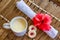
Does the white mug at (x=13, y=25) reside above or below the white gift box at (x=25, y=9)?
below

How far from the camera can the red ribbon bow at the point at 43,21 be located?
105 centimetres

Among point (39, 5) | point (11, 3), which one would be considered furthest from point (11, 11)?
point (39, 5)

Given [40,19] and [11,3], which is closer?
[40,19]

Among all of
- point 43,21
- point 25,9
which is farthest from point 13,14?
point 43,21

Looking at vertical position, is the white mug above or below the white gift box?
below

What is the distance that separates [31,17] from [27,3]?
9 centimetres

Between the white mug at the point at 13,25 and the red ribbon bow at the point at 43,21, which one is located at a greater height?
the red ribbon bow at the point at 43,21

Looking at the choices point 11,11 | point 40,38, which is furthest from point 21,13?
point 40,38

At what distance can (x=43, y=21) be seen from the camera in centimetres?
105

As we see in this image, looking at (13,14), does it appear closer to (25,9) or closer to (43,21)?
(25,9)

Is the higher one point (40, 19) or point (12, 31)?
point (40, 19)

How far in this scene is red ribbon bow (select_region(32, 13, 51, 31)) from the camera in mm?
1046

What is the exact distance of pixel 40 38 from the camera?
3.51 ft

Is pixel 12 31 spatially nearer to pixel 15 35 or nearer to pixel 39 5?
pixel 15 35
